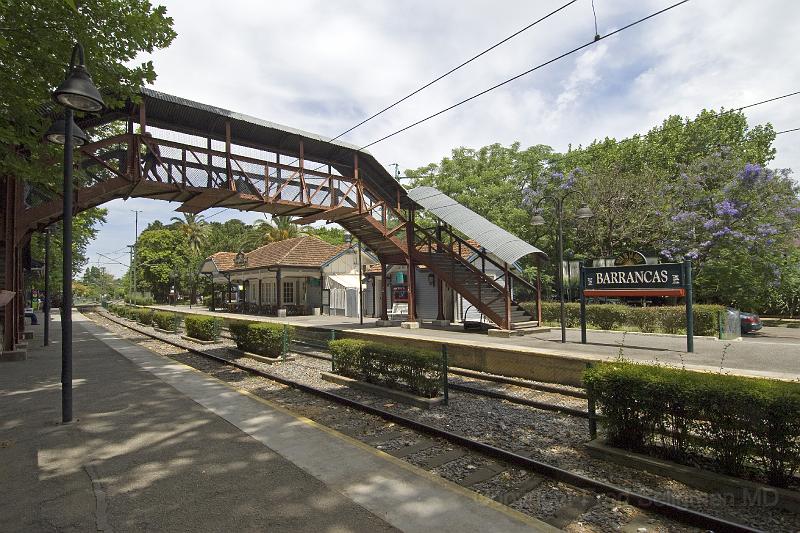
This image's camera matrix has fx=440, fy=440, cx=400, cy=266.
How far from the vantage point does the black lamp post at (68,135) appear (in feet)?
21.2

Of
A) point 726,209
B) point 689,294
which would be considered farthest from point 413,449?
point 726,209

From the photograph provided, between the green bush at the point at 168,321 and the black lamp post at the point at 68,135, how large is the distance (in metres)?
17.1

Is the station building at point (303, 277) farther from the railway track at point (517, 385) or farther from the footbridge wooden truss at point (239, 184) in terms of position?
the railway track at point (517, 385)

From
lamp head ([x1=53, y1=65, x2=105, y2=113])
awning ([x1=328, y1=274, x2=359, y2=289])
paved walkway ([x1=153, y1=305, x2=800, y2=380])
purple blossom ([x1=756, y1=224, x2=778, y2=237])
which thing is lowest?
paved walkway ([x1=153, y1=305, x2=800, y2=380])

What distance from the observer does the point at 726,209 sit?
2303 centimetres

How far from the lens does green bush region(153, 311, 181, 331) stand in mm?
23337

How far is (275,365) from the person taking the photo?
1327 cm

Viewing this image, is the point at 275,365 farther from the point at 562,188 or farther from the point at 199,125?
the point at 562,188

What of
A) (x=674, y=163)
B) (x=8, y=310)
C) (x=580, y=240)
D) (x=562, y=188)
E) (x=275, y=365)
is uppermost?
(x=674, y=163)

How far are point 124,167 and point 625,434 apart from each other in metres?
16.5

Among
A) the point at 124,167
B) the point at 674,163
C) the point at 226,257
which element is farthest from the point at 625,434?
the point at 226,257

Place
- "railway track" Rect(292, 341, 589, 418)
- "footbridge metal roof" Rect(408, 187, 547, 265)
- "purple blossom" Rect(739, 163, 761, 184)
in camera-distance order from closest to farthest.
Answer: "railway track" Rect(292, 341, 589, 418), "footbridge metal roof" Rect(408, 187, 547, 265), "purple blossom" Rect(739, 163, 761, 184)

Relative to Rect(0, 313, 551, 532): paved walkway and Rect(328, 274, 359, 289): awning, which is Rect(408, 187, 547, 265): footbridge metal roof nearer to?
Rect(0, 313, 551, 532): paved walkway

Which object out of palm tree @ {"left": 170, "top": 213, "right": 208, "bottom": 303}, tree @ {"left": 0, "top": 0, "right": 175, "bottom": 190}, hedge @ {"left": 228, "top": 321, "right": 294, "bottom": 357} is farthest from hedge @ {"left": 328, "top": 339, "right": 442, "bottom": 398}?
palm tree @ {"left": 170, "top": 213, "right": 208, "bottom": 303}
